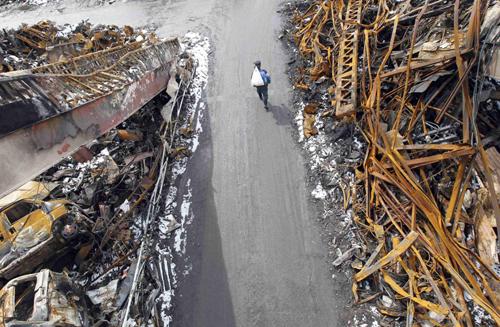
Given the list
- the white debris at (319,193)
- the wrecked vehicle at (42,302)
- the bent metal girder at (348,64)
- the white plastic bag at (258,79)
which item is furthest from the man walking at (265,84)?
the wrecked vehicle at (42,302)

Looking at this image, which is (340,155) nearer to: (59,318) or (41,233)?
(59,318)

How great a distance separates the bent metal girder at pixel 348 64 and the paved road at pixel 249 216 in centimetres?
182

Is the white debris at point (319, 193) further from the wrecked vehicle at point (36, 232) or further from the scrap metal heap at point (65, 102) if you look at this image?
the wrecked vehicle at point (36, 232)

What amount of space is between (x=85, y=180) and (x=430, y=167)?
9929mm

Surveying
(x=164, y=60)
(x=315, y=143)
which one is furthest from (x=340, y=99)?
(x=164, y=60)

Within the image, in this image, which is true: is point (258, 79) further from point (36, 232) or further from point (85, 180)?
point (36, 232)

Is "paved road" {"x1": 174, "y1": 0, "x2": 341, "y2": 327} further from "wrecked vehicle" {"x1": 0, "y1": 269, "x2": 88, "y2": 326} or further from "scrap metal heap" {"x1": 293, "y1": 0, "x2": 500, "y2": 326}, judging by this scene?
"wrecked vehicle" {"x1": 0, "y1": 269, "x2": 88, "y2": 326}

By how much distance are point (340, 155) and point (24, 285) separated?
8152mm

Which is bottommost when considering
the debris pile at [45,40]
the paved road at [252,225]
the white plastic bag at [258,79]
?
the paved road at [252,225]

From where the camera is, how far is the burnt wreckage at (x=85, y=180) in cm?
435

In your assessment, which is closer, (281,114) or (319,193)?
(319,193)

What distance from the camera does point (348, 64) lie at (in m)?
7.54

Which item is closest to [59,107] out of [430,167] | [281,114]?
[281,114]

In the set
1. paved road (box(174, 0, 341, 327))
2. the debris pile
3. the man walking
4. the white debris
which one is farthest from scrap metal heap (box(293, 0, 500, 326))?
the debris pile
